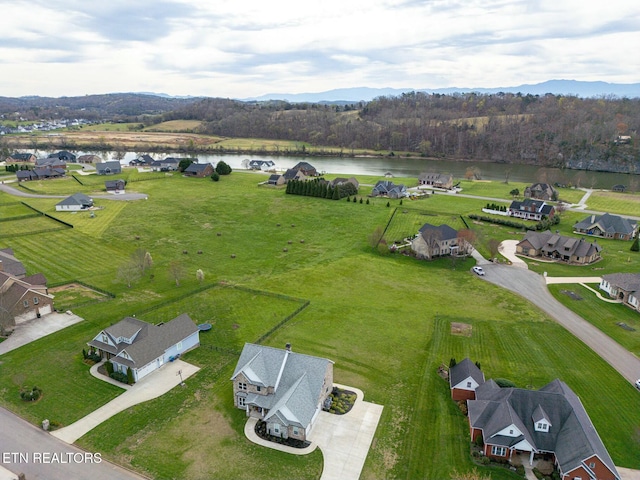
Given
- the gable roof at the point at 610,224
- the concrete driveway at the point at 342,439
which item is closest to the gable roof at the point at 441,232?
the gable roof at the point at 610,224

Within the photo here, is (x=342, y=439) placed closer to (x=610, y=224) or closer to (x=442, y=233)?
(x=442, y=233)

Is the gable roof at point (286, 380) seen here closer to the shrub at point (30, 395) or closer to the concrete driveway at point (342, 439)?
the concrete driveway at point (342, 439)

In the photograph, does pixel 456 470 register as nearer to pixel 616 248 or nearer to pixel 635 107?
pixel 616 248

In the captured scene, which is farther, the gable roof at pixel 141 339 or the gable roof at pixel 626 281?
the gable roof at pixel 626 281

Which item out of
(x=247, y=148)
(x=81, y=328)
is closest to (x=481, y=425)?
(x=81, y=328)

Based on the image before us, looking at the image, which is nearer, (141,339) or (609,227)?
(141,339)

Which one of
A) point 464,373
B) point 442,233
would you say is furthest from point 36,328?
point 442,233

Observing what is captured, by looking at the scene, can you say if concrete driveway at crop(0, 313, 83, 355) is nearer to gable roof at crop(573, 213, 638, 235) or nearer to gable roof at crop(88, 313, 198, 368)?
gable roof at crop(88, 313, 198, 368)
